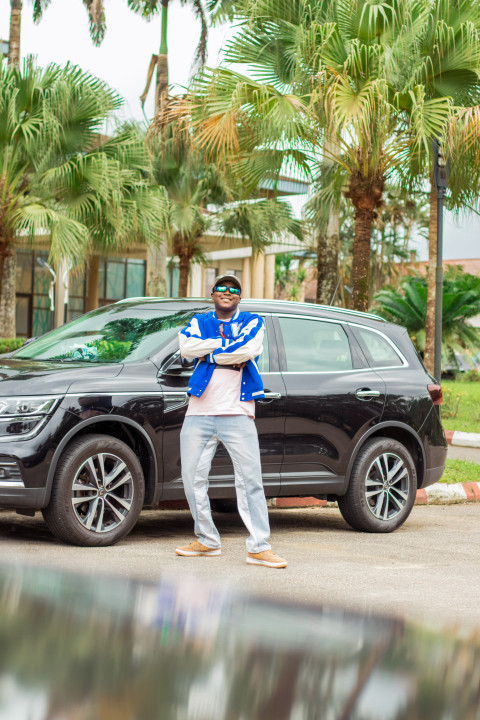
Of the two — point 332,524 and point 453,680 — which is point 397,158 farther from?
point 453,680

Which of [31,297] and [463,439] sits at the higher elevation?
[31,297]

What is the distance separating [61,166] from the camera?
57.6 ft

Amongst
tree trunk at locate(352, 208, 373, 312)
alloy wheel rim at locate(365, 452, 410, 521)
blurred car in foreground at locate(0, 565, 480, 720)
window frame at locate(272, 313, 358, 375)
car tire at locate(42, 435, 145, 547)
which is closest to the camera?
blurred car in foreground at locate(0, 565, 480, 720)

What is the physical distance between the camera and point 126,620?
16.1ft

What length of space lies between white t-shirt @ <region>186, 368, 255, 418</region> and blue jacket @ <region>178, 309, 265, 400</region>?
38 millimetres

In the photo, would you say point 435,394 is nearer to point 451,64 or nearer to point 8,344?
point 451,64

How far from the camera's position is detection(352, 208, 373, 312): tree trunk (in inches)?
607

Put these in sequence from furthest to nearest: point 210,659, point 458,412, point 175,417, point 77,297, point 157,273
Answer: point 77,297, point 157,273, point 458,412, point 175,417, point 210,659

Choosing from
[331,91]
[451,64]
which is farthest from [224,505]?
[451,64]

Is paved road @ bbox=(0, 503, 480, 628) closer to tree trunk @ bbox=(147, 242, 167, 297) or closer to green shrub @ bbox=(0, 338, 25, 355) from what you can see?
green shrub @ bbox=(0, 338, 25, 355)

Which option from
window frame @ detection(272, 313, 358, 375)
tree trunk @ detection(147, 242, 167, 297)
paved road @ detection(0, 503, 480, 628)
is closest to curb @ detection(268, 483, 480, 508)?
paved road @ detection(0, 503, 480, 628)

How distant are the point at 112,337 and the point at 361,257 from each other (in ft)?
29.1

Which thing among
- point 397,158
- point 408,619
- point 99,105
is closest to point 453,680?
point 408,619

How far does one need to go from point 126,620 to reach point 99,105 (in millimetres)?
13862
